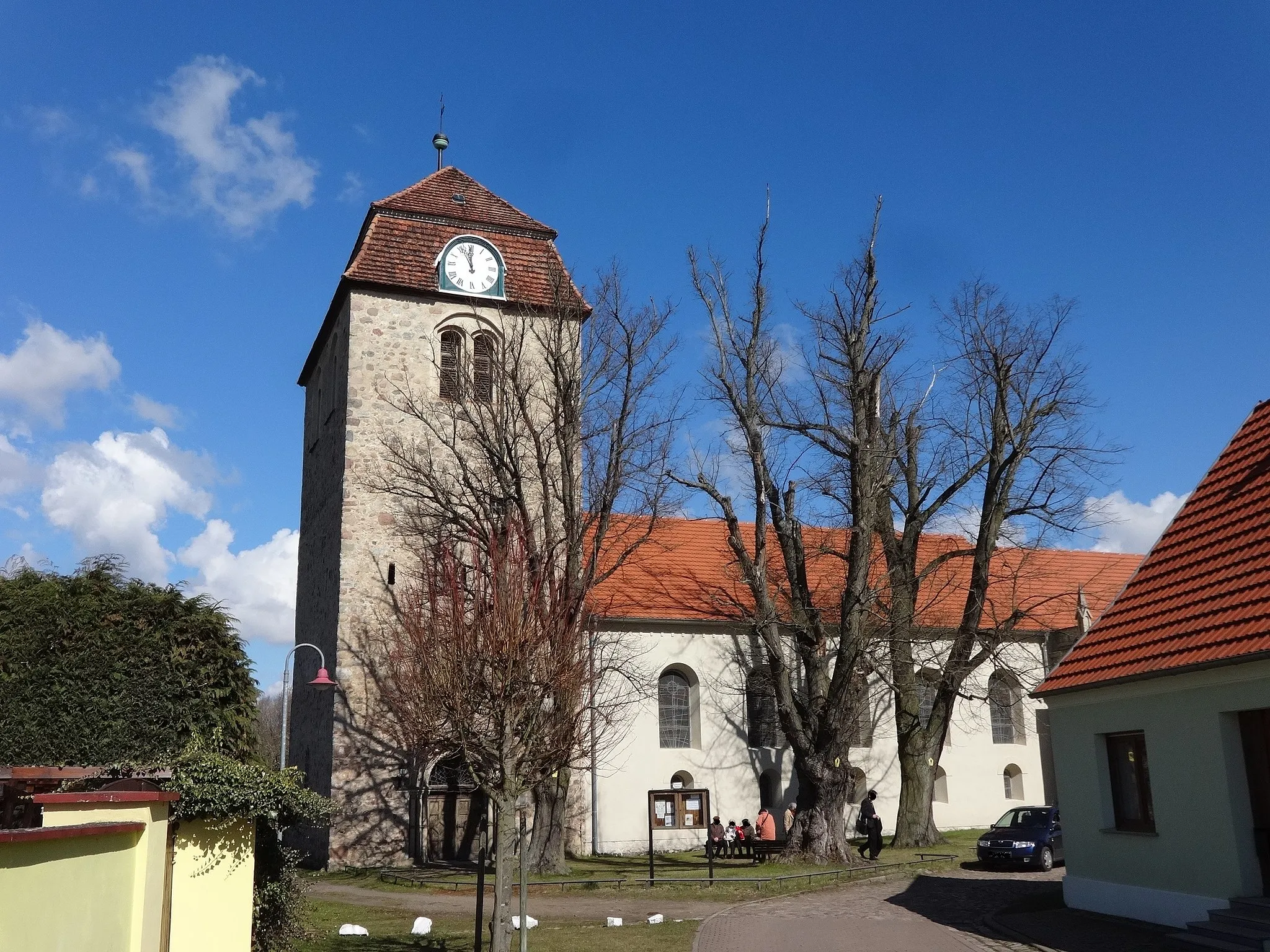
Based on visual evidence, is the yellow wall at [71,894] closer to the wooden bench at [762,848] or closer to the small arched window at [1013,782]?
the wooden bench at [762,848]

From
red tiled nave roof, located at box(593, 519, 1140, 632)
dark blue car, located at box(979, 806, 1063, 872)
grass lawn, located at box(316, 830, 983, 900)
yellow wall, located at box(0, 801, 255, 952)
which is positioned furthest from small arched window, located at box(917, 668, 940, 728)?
yellow wall, located at box(0, 801, 255, 952)

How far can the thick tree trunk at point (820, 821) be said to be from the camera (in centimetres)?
2286

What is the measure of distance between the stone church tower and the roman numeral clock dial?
1.3 inches

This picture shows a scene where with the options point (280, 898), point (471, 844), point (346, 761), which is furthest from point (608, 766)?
point (280, 898)

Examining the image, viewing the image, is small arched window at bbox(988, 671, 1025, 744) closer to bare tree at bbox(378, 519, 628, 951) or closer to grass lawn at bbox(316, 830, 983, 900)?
grass lawn at bbox(316, 830, 983, 900)

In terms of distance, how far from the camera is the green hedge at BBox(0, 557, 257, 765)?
11.0 m

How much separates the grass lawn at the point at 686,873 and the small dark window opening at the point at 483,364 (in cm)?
1120

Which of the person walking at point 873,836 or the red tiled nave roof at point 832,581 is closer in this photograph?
the person walking at point 873,836

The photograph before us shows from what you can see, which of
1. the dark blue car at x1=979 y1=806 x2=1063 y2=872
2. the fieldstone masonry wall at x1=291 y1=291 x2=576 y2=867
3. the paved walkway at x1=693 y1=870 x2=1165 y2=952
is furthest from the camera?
the fieldstone masonry wall at x1=291 y1=291 x2=576 y2=867

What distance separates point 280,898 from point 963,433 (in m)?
20.7

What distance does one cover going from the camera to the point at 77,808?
8375 millimetres

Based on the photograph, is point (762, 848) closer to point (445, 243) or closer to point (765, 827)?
point (765, 827)

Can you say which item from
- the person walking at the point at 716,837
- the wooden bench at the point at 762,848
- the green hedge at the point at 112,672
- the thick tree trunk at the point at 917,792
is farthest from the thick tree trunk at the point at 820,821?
the green hedge at the point at 112,672

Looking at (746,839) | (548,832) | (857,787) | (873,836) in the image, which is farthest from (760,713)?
(548,832)
